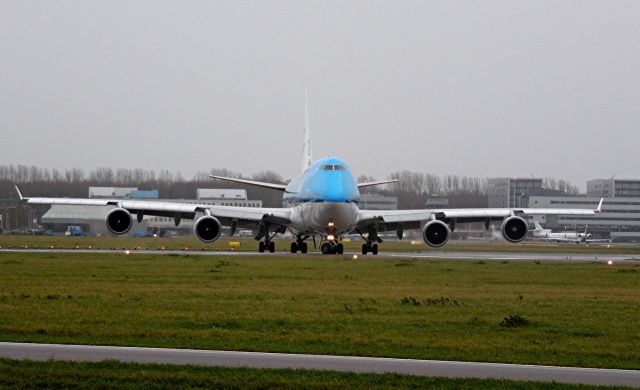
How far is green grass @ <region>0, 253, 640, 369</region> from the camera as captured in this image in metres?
18.0

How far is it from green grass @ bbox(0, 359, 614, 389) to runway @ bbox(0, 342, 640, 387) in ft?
1.76

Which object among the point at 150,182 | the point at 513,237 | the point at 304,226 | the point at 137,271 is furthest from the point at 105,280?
the point at 150,182

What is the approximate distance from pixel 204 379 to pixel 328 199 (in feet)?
→ 127

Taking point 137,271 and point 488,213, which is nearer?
point 137,271

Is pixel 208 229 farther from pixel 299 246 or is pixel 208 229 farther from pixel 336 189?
pixel 336 189

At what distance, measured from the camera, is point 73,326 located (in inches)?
778

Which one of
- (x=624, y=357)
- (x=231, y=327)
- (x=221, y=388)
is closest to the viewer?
(x=221, y=388)

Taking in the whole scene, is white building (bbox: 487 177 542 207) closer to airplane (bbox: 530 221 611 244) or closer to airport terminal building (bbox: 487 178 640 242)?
airport terminal building (bbox: 487 178 640 242)

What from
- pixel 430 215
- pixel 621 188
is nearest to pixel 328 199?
pixel 430 215

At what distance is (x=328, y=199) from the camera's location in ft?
172

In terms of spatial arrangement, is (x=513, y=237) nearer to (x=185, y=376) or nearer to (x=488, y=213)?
(x=488, y=213)

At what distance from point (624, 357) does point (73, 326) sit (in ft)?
32.6

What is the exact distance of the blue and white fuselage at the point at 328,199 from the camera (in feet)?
173

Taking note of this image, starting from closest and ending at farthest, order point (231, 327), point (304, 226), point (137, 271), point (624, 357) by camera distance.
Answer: point (624, 357) < point (231, 327) < point (137, 271) < point (304, 226)
